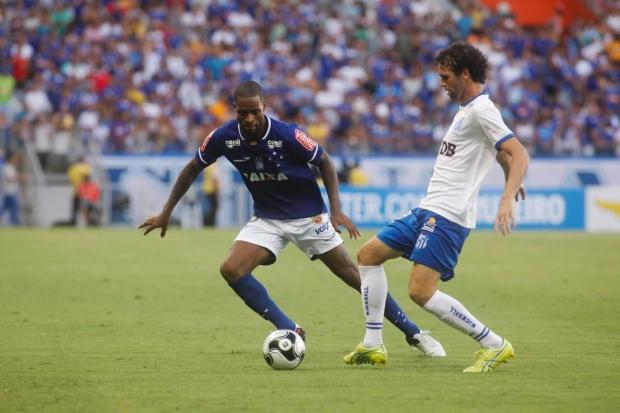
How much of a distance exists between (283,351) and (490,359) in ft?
4.85

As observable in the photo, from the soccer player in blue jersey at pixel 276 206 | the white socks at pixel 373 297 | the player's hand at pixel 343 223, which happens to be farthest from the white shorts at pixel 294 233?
the white socks at pixel 373 297

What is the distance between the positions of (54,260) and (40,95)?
36.6 feet

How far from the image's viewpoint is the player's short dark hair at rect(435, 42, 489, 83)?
26.0ft

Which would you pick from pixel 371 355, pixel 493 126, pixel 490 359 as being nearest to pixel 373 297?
pixel 371 355

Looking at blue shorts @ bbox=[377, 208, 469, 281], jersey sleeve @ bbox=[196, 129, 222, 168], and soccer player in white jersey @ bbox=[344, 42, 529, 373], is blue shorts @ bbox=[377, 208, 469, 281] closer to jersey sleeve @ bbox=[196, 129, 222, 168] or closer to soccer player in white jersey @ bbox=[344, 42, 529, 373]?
soccer player in white jersey @ bbox=[344, 42, 529, 373]

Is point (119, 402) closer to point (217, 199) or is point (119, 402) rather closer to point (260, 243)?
point (260, 243)

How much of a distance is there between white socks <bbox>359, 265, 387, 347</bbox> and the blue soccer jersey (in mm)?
821

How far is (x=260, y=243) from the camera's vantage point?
8.79m

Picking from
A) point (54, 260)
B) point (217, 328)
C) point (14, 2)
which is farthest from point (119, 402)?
point (14, 2)

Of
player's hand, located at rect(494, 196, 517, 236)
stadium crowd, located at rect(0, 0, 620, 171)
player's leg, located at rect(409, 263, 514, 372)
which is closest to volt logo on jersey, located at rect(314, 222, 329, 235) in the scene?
player's leg, located at rect(409, 263, 514, 372)

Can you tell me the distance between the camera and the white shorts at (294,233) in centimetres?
884

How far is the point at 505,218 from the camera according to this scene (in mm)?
7266

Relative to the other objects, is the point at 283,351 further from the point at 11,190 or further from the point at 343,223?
the point at 11,190

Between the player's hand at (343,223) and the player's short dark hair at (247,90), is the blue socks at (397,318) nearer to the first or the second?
the player's hand at (343,223)
